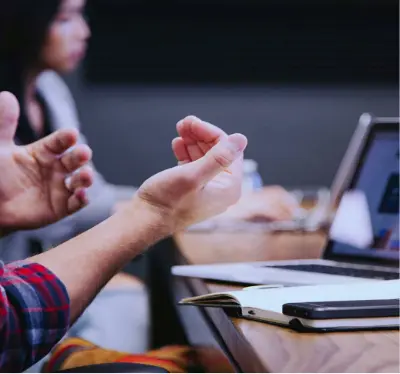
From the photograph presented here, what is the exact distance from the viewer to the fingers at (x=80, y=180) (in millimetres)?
1121

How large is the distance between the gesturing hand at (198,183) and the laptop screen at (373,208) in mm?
415

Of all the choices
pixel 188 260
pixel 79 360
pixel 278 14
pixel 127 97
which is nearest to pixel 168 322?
pixel 188 260

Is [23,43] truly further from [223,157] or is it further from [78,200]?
[223,157]

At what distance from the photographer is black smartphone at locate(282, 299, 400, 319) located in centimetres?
68

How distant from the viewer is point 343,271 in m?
1.12

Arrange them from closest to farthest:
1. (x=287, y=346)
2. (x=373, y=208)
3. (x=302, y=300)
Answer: (x=287, y=346) → (x=302, y=300) → (x=373, y=208)

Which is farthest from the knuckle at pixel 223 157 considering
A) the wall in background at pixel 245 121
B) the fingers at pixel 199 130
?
the wall in background at pixel 245 121

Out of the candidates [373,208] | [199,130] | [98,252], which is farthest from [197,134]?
[373,208]

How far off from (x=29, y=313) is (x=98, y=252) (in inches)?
Answer: 4.7

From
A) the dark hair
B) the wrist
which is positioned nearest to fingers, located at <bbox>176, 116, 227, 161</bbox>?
the wrist

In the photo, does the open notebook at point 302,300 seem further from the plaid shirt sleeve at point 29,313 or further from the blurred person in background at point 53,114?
the blurred person in background at point 53,114

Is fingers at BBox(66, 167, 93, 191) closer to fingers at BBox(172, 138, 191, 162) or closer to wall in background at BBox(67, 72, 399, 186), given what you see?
fingers at BBox(172, 138, 191, 162)

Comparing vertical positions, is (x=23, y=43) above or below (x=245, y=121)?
above

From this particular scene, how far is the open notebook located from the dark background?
2.80 metres
